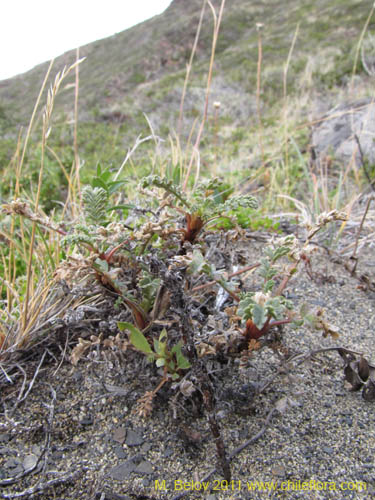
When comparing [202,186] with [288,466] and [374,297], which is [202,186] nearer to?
[288,466]

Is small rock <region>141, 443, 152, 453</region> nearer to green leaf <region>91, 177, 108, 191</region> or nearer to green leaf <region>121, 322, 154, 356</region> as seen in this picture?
green leaf <region>121, 322, 154, 356</region>

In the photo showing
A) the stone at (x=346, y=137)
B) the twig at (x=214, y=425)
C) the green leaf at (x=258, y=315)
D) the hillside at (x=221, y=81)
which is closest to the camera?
the green leaf at (x=258, y=315)

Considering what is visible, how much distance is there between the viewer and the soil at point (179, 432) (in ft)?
3.10

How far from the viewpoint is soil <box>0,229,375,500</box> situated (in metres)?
0.94

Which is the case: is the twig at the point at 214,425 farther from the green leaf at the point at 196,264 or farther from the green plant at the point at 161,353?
the green leaf at the point at 196,264

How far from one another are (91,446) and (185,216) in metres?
0.70

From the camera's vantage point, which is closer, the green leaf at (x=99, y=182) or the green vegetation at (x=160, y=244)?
the green vegetation at (x=160, y=244)

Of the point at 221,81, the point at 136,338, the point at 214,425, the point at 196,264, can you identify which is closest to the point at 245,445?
the point at 214,425

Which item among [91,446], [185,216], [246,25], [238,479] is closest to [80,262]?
[185,216]

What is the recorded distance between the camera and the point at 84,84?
22.5 metres

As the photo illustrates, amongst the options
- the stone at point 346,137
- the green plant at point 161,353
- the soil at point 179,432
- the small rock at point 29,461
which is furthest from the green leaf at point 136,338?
the stone at point 346,137

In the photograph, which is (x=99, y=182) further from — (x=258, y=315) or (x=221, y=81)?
(x=221, y=81)

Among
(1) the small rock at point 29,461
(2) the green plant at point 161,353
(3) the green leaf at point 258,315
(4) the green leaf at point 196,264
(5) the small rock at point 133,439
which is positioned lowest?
(5) the small rock at point 133,439

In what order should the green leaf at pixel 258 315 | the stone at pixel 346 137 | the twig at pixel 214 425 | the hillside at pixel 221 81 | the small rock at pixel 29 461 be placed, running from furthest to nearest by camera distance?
the hillside at pixel 221 81 → the stone at pixel 346 137 → the small rock at pixel 29 461 → the twig at pixel 214 425 → the green leaf at pixel 258 315
